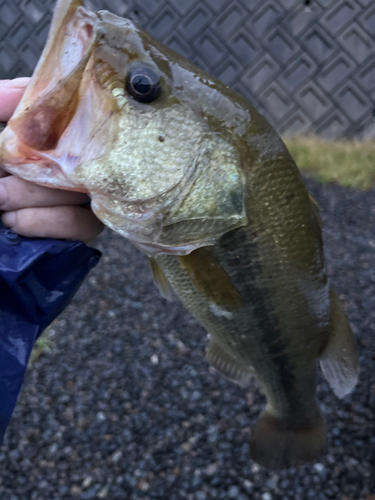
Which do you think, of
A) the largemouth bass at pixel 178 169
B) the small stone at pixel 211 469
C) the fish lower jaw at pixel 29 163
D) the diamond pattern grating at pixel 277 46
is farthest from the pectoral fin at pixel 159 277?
the diamond pattern grating at pixel 277 46

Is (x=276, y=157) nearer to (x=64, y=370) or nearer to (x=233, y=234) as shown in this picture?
(x=233, y=234)

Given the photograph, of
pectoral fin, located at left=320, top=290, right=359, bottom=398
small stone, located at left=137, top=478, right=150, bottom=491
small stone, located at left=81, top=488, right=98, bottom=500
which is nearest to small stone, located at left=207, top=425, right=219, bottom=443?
small stone, located at left=137, top=478, right=150, bottom=491

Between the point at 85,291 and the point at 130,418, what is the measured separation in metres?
1.05

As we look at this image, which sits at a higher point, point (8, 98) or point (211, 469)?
point (8, 98)

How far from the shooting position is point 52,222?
2.78 feet

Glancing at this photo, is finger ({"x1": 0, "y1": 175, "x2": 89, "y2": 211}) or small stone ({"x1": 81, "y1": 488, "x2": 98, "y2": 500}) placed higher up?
finger ({"x1": 0, "y1": 175, "x2": 89, "y2": 211})

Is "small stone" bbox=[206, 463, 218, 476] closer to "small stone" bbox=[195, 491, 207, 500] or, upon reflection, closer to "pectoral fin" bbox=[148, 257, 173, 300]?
"small stone" bbox=[195, 491, 207, 500]

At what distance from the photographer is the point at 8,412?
923 millimetres

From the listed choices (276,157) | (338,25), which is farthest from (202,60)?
(276,157)

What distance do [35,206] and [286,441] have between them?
45.8 inches

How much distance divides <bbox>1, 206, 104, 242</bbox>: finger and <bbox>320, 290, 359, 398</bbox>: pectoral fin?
2.41 feet

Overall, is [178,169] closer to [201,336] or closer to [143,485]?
[143,485]

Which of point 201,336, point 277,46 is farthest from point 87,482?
point 277,46

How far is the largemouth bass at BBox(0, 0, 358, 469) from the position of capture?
0.71m
